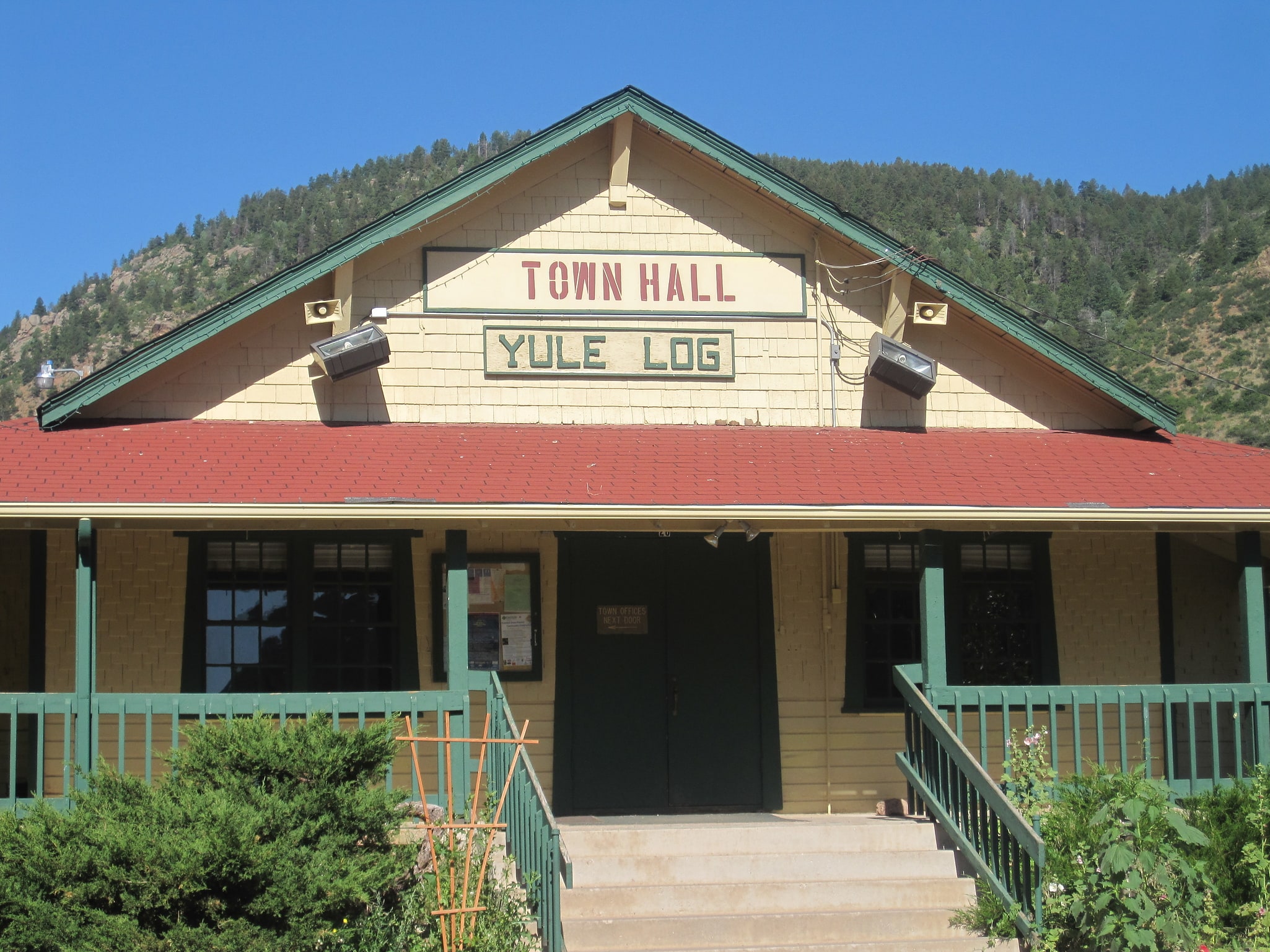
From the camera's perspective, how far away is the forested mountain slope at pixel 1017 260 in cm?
4566

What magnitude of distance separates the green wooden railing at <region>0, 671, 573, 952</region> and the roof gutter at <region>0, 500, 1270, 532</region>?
4.09 ft

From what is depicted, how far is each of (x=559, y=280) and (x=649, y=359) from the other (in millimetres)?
1061

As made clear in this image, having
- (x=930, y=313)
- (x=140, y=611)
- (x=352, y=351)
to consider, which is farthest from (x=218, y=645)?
(x=930, y=313)

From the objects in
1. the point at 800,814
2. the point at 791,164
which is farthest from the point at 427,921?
the point at 791,164

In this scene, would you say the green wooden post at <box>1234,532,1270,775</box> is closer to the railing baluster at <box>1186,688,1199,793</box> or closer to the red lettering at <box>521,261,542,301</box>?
the railing baluster at <box>1186,688,1199,793</box>

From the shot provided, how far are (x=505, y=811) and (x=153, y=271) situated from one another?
285ft

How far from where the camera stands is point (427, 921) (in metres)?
7.98

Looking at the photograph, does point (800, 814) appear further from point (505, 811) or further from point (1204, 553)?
point (1204, 553)

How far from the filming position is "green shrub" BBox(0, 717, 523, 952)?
6.90 m

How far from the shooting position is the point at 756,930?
850cm

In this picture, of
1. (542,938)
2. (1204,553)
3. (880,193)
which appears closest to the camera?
(542,938)

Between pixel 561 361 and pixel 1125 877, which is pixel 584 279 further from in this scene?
pixel 1125 877

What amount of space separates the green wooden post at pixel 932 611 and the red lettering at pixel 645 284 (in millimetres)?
3334

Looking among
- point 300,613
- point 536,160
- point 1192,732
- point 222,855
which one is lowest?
point 222,855
